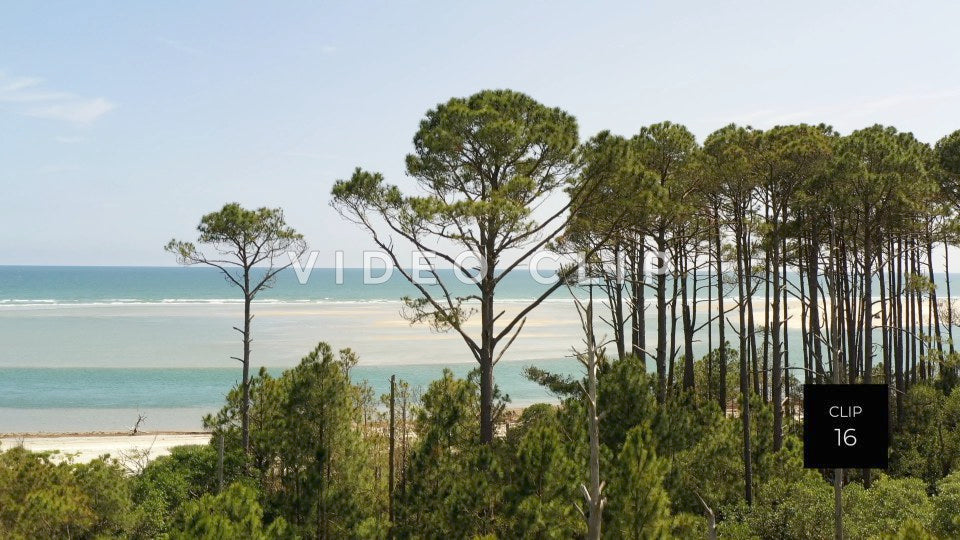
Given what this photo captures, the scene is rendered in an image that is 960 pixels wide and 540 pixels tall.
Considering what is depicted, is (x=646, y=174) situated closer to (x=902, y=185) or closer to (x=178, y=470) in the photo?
(x=902, y=185)

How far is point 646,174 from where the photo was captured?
1360cm

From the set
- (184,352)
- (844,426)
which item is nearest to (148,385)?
(184,352)

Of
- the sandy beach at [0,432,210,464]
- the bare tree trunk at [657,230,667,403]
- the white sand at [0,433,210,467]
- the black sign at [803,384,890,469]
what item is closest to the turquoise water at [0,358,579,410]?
the sandy beach at [0,432,210,464]

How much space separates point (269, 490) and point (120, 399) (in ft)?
95.6

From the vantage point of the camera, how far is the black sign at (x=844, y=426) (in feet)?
18.0

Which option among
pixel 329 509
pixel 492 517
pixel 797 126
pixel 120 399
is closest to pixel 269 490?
pixel 329 509

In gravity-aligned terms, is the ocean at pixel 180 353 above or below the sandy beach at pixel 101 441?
above

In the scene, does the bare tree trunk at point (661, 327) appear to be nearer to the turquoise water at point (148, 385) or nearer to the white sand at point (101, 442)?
the white sand at point (101, 442)

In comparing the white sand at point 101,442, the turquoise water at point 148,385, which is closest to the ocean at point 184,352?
the turquoise water at point 148,385

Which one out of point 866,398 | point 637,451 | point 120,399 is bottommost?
point 120,399

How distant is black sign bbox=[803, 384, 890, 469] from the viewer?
18.0 ft

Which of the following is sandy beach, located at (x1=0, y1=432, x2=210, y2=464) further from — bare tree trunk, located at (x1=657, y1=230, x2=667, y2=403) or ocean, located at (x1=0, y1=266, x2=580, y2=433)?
bare tree trunk, located at (x1=657, y1=230, x2=667, y2=403)

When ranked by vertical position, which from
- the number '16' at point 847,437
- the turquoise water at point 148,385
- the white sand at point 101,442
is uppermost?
the number '16' at point 847,437

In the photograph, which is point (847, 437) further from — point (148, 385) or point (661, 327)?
point (148, 385)
